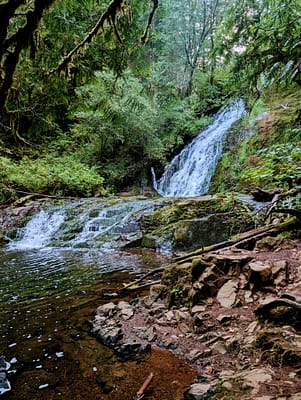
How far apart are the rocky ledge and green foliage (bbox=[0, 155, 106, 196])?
12201 millimetres

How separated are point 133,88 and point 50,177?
19.2 feet

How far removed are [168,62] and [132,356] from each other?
920 inches

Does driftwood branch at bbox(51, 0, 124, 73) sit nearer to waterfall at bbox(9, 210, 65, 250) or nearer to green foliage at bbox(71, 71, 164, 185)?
waterfall at bbox(9, 210, 65, 250)

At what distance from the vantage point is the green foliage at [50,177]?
49.0ft

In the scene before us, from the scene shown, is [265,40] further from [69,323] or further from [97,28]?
[69,323]

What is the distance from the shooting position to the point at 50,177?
15.5 m

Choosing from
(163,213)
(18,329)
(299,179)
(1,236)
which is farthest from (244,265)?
(1,236)

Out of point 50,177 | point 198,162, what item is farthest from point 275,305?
point 50,177

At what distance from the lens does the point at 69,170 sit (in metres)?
16.6

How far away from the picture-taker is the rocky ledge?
2.35 meters

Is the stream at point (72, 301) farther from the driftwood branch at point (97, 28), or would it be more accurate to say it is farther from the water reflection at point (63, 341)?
the driftwood branch at point (97, 28)

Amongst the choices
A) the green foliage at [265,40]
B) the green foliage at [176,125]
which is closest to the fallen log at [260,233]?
the green foliage at [265,40]

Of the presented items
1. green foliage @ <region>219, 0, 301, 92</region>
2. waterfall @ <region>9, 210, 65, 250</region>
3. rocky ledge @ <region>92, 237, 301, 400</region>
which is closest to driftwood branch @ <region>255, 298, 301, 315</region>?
rocky ledge @ <region>92, 237, 301, 400</region>

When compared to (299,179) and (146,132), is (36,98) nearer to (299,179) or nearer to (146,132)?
(299,179)
